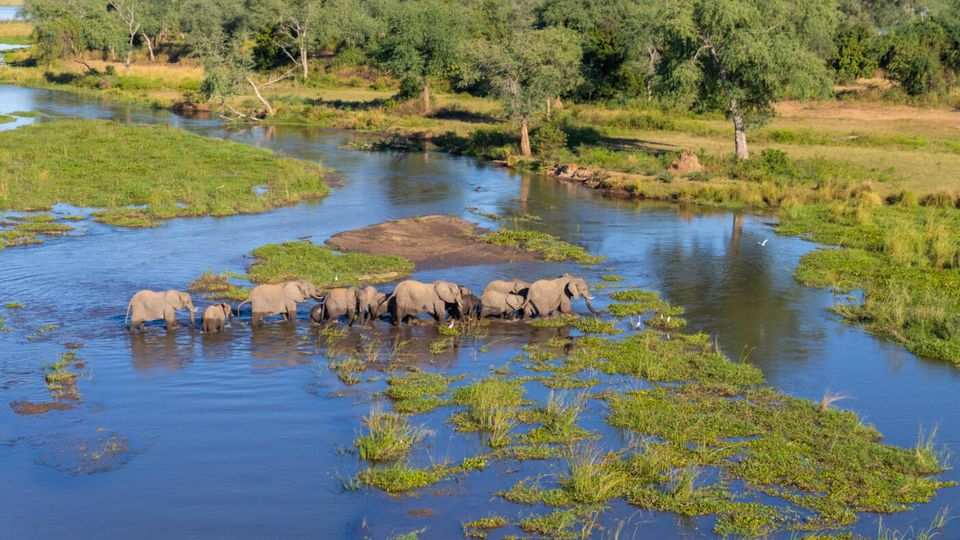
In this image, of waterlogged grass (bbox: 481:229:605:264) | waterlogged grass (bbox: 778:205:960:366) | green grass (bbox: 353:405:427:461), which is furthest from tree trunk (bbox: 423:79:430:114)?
green grass (bbox: 353:405:427:461)

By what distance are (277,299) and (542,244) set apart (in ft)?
30.8

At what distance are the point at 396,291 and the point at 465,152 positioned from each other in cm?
2797

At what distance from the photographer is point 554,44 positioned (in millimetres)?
44969

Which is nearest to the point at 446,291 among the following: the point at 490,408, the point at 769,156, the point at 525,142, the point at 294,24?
the point at 490,408

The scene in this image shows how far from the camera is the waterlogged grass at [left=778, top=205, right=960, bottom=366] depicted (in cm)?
1989

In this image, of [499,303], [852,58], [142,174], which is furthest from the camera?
[852,58]

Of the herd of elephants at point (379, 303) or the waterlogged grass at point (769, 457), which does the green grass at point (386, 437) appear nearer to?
the waterlogged grass at point (769, 457)

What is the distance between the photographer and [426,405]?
15.6m

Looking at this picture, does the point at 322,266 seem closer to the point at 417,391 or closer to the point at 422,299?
the point at 422,299

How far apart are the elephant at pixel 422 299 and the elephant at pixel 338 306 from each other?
0.73 metres

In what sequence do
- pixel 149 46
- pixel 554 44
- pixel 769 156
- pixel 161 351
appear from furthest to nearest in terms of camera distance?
pixel 149 46
pixel 554 44
pixel 769 156
pixel 161 351

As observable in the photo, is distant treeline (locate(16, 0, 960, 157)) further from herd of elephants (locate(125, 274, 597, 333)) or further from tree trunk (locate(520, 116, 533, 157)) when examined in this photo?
herd of elephants (locate(125, 274, 597, 333))

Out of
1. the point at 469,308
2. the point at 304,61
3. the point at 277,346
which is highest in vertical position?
the point at 304,61

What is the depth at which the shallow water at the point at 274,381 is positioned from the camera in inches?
485
